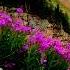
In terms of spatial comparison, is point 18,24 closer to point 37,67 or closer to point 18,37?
point 18,37

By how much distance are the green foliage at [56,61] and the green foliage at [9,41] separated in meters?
0.54

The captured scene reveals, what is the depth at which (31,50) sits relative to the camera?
21.4 ft

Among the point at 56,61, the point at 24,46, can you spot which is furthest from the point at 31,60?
the point at 56,61

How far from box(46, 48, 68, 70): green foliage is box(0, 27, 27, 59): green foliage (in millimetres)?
545

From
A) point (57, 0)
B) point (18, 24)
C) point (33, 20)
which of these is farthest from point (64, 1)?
point (18, 24)

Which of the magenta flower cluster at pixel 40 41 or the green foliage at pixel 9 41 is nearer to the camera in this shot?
the green foliage at pixel 9 41

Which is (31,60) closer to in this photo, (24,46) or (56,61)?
(24,46)

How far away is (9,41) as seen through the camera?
6.57m

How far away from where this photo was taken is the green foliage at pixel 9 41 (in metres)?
6.54

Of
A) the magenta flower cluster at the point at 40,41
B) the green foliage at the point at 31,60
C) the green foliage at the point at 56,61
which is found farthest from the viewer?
the magenta flower cluster at the point at 40,41

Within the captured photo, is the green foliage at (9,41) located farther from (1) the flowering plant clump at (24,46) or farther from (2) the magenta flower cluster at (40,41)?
(2) the magenta flower cluster at (40,41)

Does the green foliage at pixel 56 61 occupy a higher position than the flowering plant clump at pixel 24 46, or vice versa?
the flowering plant clump at pixel 24 46

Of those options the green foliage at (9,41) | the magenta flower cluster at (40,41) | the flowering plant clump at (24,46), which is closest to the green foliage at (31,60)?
the flowering plant clump at (24,46)

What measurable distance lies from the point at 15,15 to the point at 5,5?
588 mm
